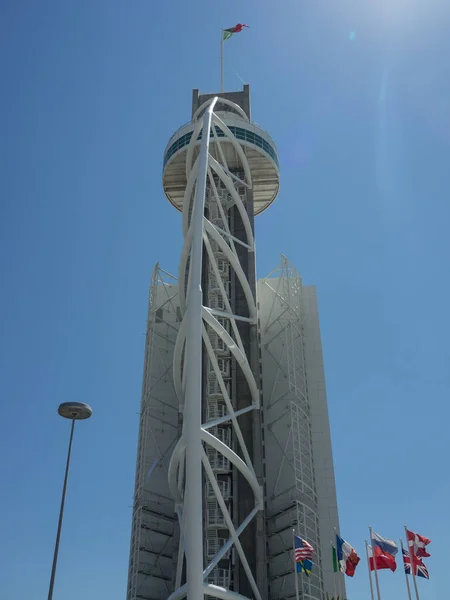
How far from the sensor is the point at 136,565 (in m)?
46.1

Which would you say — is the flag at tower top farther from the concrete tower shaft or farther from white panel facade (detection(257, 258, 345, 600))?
white panel facade (detection(257, 258, 345, 600))

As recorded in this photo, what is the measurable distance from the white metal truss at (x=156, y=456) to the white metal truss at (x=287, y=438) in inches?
308

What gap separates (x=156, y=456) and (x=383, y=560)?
2342 cm

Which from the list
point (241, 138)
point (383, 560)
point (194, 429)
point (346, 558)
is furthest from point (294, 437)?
point (241, 138)

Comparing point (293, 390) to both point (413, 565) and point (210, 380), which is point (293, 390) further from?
point (413, 565)

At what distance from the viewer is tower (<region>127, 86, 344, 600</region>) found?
42281 mm

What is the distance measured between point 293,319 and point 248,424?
11150 mm

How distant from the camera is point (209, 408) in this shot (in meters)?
48.3

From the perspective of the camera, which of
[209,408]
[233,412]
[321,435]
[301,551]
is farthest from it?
[321,435]

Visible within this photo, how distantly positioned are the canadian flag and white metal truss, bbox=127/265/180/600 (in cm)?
2060

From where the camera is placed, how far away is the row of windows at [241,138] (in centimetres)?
5991

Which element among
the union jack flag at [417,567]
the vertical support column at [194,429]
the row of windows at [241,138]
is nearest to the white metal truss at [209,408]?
the vertical support column at [194,429]

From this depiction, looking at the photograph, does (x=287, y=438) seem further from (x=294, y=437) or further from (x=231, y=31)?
(x=231, y=31)

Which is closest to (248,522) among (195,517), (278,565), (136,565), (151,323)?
(278,565)
